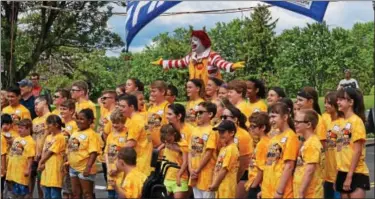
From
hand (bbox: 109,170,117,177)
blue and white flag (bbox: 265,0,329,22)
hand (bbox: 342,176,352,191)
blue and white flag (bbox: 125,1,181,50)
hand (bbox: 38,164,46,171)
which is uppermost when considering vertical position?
blue and white flag (bbox: 265,0,329,22)

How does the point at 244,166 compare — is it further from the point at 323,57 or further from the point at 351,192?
the point at 323,57

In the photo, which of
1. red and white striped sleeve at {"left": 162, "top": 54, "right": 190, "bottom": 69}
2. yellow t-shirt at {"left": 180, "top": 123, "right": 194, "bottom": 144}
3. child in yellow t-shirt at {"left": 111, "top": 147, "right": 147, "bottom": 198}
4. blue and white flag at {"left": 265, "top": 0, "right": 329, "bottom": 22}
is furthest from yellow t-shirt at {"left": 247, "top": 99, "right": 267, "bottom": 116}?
red and white striped sleeve at {"left": 162, "top": 54, "right": 190, "bottom": 69}

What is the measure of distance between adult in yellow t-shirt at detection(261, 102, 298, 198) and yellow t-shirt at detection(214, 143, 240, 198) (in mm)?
407

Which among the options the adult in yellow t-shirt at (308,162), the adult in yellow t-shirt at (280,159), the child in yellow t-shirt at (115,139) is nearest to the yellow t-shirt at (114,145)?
the child in yellow t-shirt at (115,139)

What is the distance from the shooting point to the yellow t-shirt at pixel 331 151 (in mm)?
6492

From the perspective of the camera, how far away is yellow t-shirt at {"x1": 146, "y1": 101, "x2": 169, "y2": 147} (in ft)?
25.6

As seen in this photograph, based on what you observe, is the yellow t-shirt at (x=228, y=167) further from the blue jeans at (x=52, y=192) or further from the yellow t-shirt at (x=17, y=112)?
the yellow t-shirt at (x=17, y=112)

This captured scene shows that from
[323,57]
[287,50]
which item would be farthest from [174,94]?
[287,50]

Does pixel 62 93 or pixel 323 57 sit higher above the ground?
pixel 323 57

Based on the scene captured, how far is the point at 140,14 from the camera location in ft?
32.7

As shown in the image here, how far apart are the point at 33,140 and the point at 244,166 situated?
2843 millimetres

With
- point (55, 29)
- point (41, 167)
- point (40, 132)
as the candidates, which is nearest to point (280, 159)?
point (41, 167)

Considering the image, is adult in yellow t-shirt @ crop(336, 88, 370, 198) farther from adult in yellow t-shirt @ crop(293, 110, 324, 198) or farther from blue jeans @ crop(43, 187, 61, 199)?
blue jeans @ crop(43, 187, 61, 199)

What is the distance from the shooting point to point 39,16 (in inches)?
879
